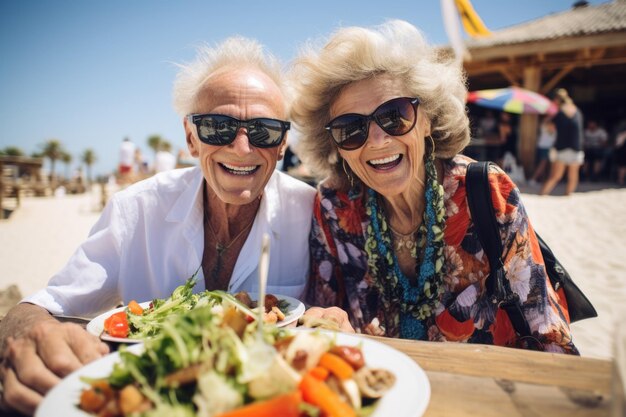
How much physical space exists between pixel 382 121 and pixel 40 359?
5.76 feet

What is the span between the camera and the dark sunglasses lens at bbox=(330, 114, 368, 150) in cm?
217

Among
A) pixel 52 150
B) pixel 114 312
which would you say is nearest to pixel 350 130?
pixel 114 312

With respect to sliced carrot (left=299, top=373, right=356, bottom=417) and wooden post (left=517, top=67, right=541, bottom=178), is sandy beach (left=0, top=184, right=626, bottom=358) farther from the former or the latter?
sliced carrot (left=299, top=373, right=356, bottom=417)

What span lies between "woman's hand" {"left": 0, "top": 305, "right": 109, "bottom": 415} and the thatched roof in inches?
525

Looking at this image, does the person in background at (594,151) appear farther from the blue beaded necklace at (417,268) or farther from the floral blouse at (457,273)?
the blue beaded necklace at (417,268)

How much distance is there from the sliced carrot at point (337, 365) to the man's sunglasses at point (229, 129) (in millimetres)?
1442

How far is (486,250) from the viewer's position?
209 centimetres

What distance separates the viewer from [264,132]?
2254 mm

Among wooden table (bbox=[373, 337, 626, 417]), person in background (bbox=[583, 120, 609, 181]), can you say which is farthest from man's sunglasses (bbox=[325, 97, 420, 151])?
person in background (bbox=[583, 120, 609, 181])

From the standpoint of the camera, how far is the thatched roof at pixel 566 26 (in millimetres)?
11258

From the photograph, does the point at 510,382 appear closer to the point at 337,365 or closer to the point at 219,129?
the point at 337,365

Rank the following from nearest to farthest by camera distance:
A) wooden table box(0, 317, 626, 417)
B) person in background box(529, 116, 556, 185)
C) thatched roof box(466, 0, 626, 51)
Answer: wooden table box(0, 317, 626, 417) → thatched roof box(466, 0, 626, 51) → person in background box(529, 116, 556, 185)

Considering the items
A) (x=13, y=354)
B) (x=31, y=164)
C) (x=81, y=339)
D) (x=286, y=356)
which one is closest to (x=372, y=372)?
(x=286, y=356)

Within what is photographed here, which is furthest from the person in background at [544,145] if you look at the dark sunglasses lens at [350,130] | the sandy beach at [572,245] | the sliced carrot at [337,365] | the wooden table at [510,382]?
the sliced carrot at [337,365]
